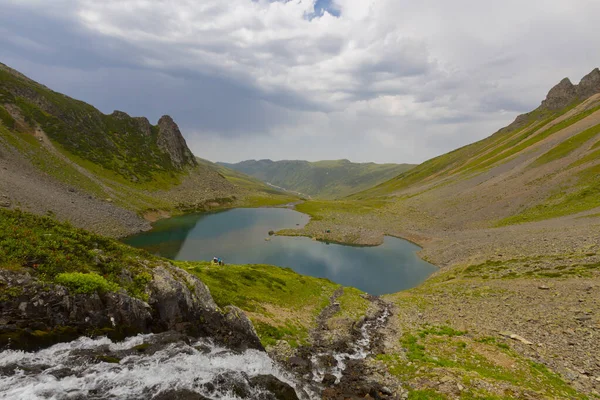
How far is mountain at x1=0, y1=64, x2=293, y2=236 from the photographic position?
87938 millimetres

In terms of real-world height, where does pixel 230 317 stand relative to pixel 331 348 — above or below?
above

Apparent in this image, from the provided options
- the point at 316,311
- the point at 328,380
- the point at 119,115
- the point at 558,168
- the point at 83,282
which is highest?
the point at 119,115

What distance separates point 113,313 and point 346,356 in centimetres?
1900

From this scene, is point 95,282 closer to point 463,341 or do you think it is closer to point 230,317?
point 230,317

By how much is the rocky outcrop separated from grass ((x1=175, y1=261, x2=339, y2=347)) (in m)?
3.56

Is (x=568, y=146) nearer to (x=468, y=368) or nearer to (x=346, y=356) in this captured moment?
(x=468, y=368)

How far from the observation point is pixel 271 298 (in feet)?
121

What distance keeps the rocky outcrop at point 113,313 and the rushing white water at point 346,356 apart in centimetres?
510

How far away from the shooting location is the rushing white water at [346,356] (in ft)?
72.3

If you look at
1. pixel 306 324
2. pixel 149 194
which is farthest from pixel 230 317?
pixel 149 194

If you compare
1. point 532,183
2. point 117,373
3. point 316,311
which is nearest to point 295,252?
point 316,311

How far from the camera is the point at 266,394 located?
1666 centimetres

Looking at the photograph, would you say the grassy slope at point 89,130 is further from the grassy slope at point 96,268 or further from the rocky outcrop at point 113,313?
the rocky outcrop at point 113,313

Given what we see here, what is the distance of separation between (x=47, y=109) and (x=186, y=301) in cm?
18459
